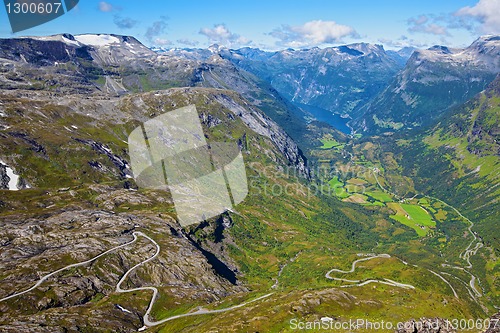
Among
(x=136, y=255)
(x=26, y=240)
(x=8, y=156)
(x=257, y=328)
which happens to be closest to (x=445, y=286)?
(x=257, y=328)

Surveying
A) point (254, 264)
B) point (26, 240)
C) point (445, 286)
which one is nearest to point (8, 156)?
point (26, 240)

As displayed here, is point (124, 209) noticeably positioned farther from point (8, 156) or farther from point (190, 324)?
point (190, 324)

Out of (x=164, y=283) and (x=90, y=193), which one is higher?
(x=90, y=193)

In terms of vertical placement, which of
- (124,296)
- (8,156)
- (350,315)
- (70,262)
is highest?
(8,156)

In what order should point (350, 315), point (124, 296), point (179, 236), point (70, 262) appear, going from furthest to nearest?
1. point (179, 236)
2. point (70, 262)
3. point (124, 296)
4. point (350, 315)

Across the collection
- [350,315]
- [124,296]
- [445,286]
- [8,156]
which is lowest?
[445,286]

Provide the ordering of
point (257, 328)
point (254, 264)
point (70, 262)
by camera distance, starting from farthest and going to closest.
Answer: point (254, 264) < point (70, 262) < point (257, 328)

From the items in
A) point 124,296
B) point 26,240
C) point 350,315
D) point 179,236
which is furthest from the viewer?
point 179,236

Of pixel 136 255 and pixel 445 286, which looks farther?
pixel 445 286

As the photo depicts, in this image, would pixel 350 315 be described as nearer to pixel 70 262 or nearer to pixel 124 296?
pixel 124 296
